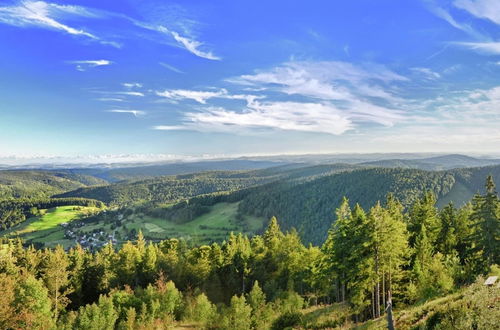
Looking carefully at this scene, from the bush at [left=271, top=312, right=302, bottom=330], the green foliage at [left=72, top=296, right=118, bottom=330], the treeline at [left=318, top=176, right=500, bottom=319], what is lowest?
the green foliage at [left=72, top=296, right=118, bottom=330]

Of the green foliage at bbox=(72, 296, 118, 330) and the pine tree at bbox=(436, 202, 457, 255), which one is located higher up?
the pine tree at bbox=(436, 202, 457, 255)

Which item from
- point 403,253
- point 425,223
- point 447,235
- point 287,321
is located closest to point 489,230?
point 425,223

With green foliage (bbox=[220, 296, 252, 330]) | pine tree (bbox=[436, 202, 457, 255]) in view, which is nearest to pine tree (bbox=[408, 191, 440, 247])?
pine tree (bbox=[436, 202, 457, 255])

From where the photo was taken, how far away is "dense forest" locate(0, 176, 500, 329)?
128 ft

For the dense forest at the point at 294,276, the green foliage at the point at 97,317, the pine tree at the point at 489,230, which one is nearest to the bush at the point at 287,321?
the dense forest at the point at 294,276

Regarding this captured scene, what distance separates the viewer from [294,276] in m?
64.6

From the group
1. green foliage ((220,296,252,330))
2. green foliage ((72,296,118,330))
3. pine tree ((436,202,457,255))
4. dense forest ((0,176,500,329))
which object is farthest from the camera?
pine tree ((436,202,457,255))

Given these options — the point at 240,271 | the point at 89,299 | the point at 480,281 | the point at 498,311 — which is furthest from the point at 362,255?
the point at 89,299

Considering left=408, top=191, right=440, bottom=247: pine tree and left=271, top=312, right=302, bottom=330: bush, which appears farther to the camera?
left=408, top=191, right=440, bottom=247: pine tree

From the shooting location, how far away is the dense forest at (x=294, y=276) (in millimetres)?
39125

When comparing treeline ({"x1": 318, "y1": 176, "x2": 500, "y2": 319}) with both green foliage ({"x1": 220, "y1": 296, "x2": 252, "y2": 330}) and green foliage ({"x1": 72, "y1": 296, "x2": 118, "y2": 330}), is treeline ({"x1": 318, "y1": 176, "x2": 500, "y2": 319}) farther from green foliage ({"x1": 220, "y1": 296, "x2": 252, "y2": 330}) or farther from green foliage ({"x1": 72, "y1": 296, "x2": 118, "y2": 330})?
green foliage ({"x1": 72, "y1": 296, "x2": 118, "y2": 330})

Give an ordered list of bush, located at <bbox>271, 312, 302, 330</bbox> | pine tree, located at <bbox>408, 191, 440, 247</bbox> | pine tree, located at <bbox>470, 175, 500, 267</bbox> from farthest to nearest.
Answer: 1. pine tree, located at <bbox>408, 191, 440, 247</bbox>
2. pine tree, located at <bbox>470, 175, 500, 267</bbox>
3. bush, located at <bbox>271, 312, 302, 330</bbox>

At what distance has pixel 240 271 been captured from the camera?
73.1m

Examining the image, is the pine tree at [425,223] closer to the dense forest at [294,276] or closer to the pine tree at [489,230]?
the dense forest at [294,276]
